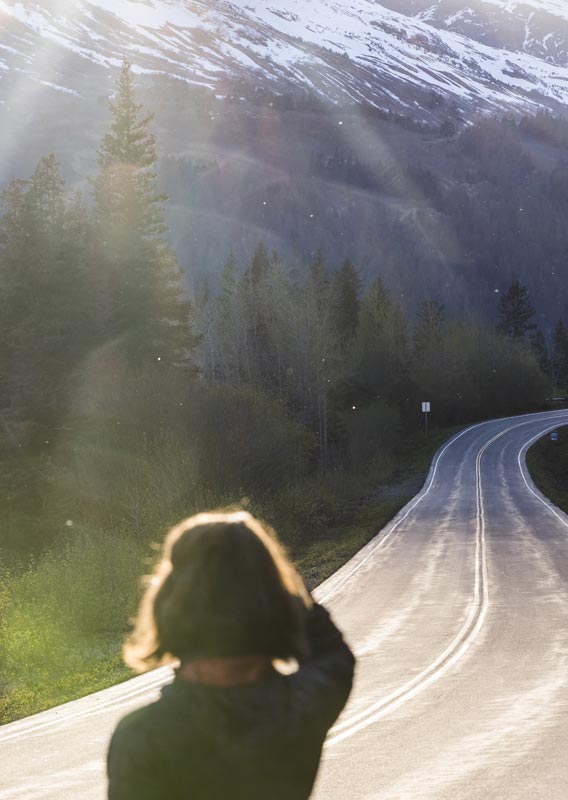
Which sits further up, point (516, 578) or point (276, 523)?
point (516, 578)

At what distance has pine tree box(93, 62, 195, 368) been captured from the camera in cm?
4575

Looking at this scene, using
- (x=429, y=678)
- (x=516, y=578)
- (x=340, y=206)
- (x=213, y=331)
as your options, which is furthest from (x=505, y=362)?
(x=340, y=206)

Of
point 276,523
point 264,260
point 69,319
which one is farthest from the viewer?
point 264,260

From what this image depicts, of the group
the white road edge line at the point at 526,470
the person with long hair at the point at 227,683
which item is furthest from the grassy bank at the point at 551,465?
the person with long hair at the point at 227,683

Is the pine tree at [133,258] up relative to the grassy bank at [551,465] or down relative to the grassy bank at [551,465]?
up

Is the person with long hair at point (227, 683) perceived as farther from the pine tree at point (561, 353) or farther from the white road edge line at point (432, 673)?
the pine tree at point (561, 353)

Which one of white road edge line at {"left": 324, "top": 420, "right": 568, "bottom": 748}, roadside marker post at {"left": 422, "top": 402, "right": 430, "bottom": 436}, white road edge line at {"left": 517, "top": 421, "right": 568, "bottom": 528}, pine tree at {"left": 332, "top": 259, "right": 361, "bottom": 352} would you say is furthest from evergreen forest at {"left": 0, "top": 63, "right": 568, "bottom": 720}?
pine tree at {"left": 332, "top": 259, "right": 361, "bottom": 352}

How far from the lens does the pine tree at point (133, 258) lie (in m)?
45.8

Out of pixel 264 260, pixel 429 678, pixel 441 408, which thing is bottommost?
pixel 441 408

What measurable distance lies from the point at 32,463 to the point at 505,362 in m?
60.7

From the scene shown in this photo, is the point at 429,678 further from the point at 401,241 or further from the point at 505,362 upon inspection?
the point at 401,241

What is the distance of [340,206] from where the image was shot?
191 meters

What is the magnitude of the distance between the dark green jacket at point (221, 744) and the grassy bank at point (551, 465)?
42.5 meters

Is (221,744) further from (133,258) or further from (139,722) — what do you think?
(133,258)
